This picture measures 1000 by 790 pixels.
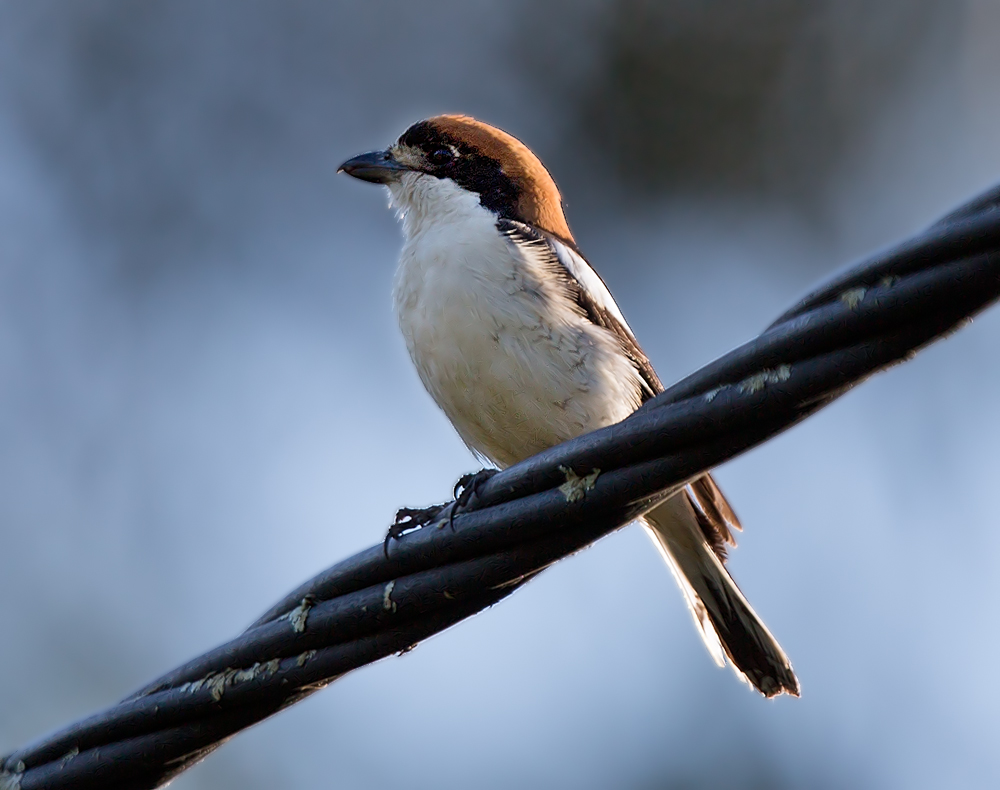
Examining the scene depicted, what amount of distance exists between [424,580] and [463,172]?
2.58m

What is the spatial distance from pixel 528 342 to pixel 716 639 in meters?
1.27

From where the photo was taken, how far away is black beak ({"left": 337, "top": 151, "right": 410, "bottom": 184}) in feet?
14.7

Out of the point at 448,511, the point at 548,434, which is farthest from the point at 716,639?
the point at 448,511

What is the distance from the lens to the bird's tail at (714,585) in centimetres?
368

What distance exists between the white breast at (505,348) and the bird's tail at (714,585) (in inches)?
17.0

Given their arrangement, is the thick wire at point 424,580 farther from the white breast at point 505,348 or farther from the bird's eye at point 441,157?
the bird's eye at point 441,157

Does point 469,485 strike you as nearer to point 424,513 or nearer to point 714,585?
point 424,513

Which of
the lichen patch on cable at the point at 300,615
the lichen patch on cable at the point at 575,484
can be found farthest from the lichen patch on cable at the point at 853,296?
the lichen patch on cable at the point at 300,615

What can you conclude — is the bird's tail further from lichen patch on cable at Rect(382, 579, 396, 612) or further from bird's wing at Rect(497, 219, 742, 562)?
lichen patch on cable at Rect(382, 579, 396, 612)

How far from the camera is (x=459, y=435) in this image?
3.89 metres

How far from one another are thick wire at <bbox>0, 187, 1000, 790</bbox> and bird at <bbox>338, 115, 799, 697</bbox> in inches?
56.8

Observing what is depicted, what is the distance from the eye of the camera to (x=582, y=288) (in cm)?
374

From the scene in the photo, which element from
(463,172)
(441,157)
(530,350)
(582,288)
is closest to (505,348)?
(530,350)

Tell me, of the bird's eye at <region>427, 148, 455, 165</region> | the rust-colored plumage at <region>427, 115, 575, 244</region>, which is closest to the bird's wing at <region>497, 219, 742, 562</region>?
the rust-colored plumage at <region>427, 115, 575, 244</region>
